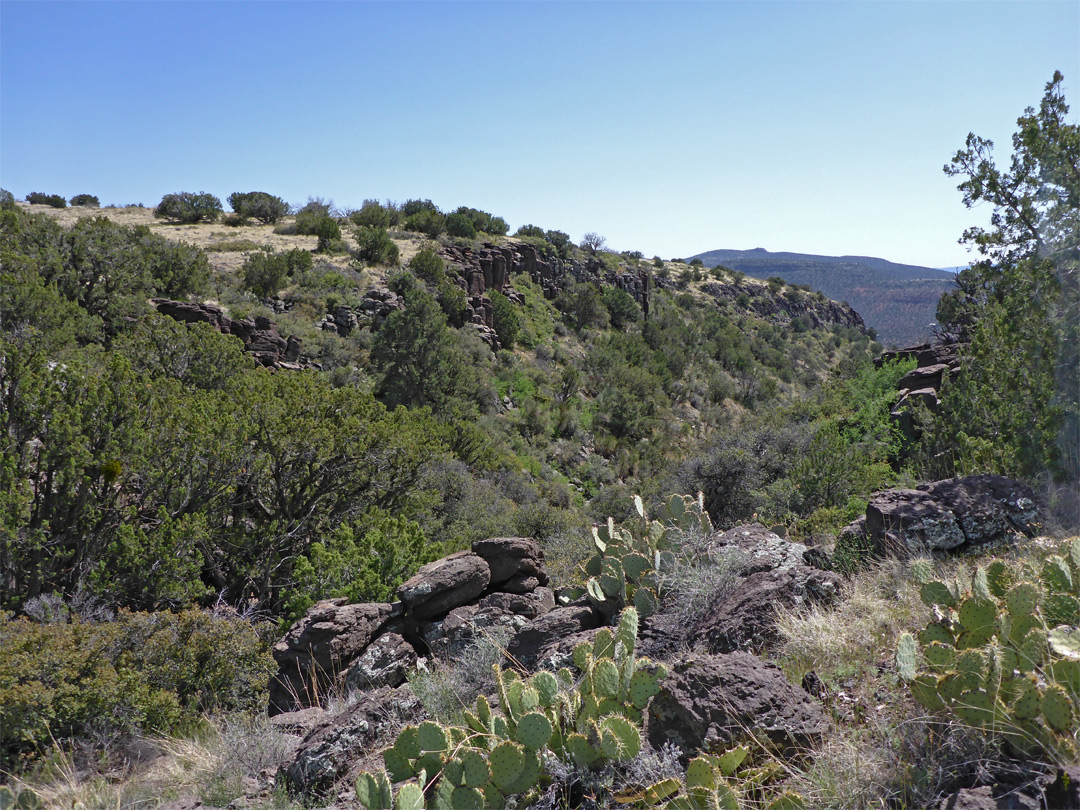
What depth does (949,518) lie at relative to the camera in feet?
17.5

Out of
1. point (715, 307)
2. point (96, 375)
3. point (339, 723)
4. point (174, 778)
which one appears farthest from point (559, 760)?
point (715, 307)

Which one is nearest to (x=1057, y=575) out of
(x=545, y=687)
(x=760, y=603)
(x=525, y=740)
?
(x=760, y=603)

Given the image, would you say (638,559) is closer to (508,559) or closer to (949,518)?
(508,559)

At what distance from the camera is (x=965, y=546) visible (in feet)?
17.4

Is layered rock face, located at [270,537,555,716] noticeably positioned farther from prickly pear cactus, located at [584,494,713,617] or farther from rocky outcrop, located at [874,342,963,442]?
Answer: rocky outcrop, located at [874,342,963,442]

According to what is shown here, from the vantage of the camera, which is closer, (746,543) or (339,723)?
(339,723)

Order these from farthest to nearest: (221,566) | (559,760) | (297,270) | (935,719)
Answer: (297,270) < (221,566) < (559,760) < (935,719)

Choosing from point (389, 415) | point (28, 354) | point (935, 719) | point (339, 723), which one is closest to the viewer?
point (935, 719)

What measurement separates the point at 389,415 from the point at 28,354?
533 centimetres

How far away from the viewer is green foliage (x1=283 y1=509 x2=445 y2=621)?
7.58 metres

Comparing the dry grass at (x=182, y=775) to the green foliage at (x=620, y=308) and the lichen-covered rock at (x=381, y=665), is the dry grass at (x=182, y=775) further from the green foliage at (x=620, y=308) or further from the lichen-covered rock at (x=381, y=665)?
the green foliage at (x=620, y=308)

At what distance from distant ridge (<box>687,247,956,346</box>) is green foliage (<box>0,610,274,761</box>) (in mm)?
67456

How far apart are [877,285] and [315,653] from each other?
105 meters

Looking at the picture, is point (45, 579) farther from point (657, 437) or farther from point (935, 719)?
point (657, 437)
